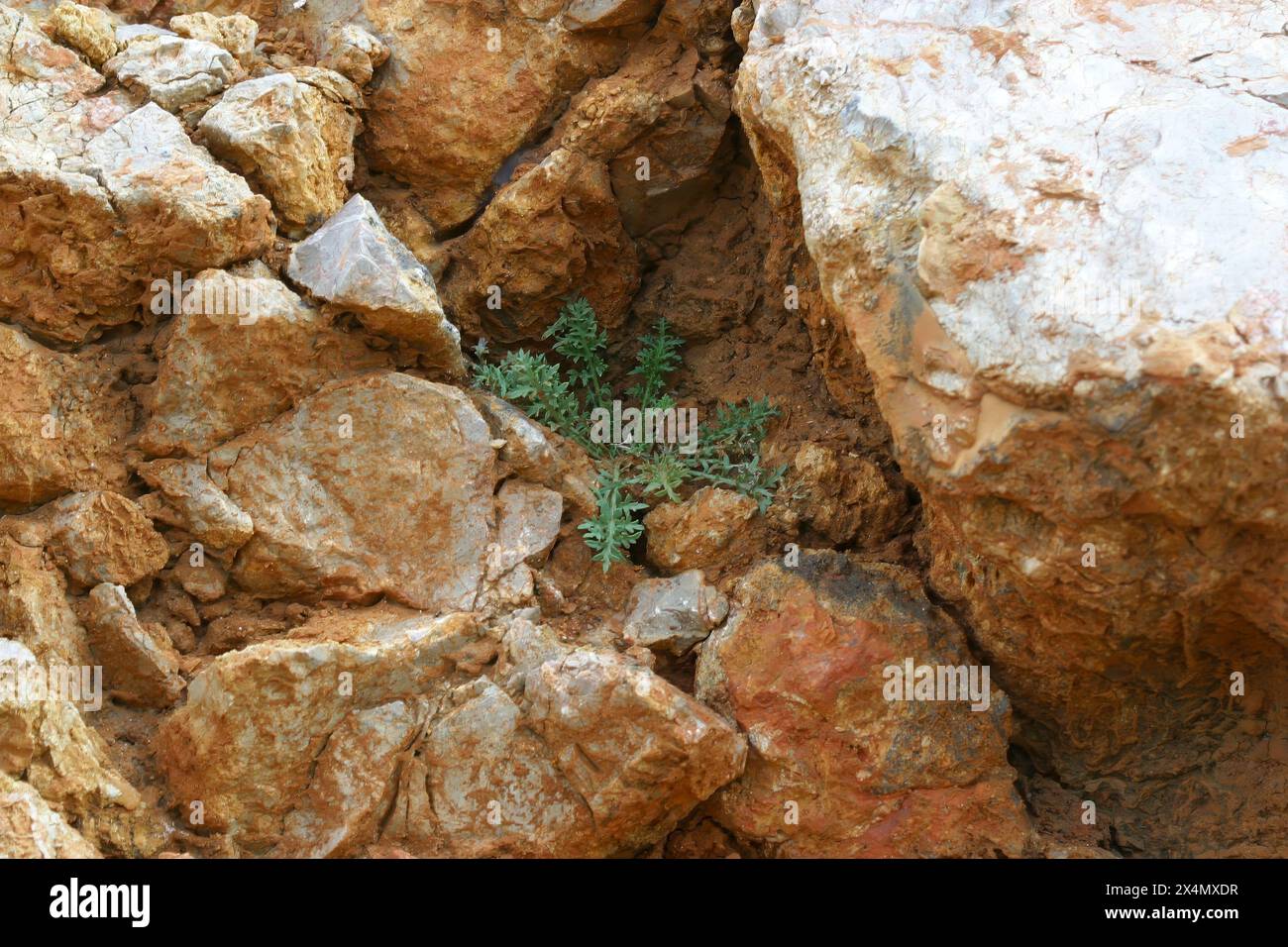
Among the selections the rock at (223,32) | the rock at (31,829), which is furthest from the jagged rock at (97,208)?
the rock at (31,829)

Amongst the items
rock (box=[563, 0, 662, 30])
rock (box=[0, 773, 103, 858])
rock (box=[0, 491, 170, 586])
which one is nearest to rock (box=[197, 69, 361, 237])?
rock (box=[563, 0, 662, 30])

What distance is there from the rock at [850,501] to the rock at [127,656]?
2.65 m

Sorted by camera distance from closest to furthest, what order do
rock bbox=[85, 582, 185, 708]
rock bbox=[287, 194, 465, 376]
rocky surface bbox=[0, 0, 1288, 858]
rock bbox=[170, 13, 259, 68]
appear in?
rocky surface bbox=[0, 0, 1288, 858], rock bbox=[85, 582, 185, 708], rock bbox=[287, 194, 465, 376], rock bbox=[170, 13, 259, 68]

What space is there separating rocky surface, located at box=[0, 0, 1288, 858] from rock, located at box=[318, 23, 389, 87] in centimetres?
3

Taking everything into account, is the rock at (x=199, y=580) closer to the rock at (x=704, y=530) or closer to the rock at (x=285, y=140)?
the rock at (x=285, y=140)

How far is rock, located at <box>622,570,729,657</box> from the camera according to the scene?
17.6 feet

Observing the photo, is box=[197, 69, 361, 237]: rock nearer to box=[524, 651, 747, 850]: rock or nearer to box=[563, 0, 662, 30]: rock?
box=[563, 0, 662, 30]: rock

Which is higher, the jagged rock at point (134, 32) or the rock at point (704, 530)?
the jagged rock at point (134, 32)

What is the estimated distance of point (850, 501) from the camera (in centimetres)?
569

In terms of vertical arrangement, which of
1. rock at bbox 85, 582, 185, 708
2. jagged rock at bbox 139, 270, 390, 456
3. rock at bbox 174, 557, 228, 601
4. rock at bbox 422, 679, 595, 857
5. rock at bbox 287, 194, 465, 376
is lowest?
rock at bbox 422, 679, 595, 857

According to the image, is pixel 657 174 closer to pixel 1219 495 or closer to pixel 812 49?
pixel 812 49

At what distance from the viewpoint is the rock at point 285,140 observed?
5660 mm

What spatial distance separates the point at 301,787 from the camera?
4996 mm

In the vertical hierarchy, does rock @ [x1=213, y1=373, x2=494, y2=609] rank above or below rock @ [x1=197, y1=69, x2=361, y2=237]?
below
